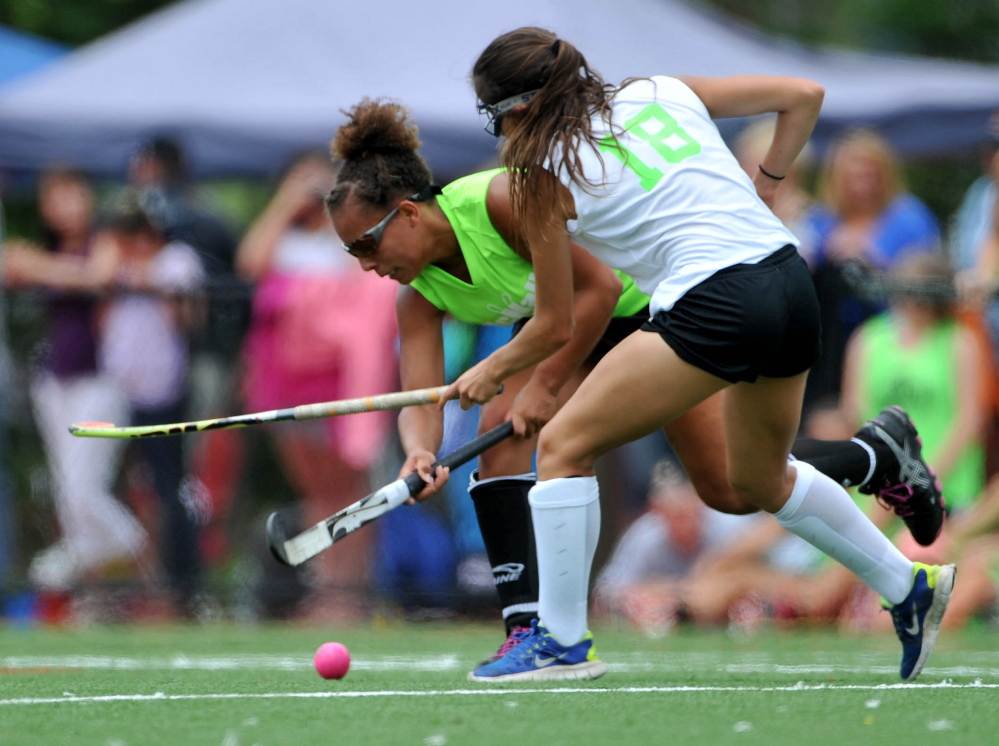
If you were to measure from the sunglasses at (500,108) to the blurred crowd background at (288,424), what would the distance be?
370 centimetres

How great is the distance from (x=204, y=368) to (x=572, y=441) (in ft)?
15.0

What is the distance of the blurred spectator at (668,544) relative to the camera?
312 inches

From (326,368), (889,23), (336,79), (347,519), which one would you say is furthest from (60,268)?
(889,23)

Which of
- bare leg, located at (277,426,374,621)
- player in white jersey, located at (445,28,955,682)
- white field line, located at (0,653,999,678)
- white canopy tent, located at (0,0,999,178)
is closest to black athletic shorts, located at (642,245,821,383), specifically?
player in white jersey, located at (445,28,955,682)

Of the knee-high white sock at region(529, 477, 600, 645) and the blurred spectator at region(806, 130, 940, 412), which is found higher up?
the blurred spectator at region(806, 130, 940, 412)

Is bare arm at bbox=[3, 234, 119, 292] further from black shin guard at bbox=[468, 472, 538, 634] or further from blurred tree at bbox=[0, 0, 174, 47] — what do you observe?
Answer: blurred tree at bbox=[0, 0, 174, 47]

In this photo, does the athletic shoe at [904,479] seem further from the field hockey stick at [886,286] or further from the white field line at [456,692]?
the field hockey stick at [886,286]

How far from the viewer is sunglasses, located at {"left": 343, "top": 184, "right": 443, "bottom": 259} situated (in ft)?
15.2

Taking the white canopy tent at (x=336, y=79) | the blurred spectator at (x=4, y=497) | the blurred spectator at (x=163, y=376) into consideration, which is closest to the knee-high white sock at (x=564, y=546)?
the blurred spectator at (x=163, y=376)

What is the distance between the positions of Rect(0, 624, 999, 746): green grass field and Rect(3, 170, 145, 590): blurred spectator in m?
1.94

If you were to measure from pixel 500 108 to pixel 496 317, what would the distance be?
91 centimetres

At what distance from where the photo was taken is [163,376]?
8.26m

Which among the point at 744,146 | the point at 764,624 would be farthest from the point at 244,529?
the point at 744,146

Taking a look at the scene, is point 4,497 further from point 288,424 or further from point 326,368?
point 326,368
